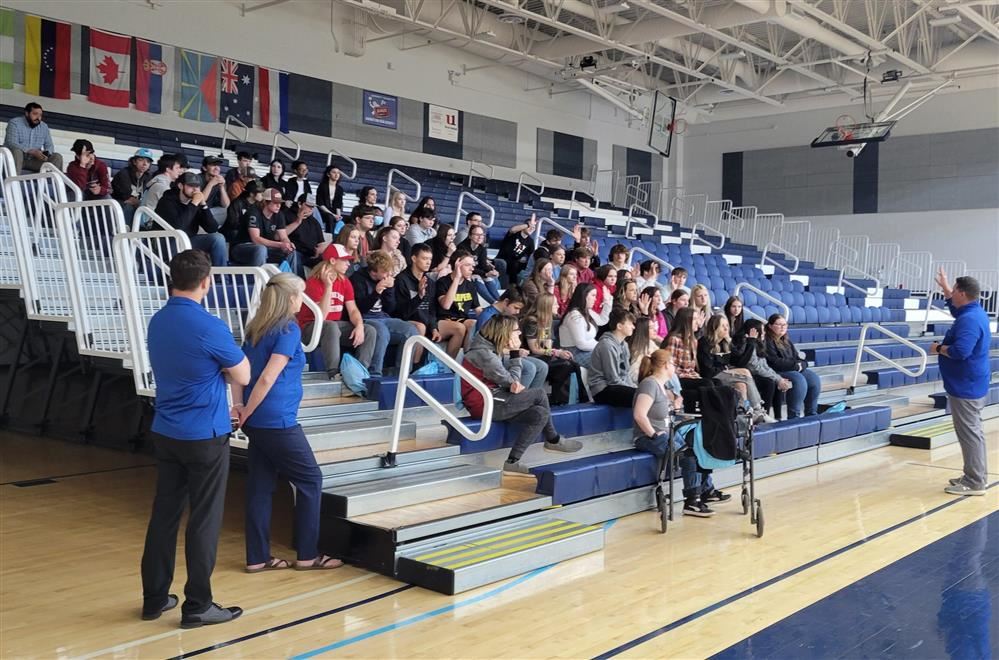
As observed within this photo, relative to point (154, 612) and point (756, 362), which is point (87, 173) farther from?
point (756, 362)

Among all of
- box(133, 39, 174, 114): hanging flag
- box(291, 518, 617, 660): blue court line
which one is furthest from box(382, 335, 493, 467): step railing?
box(133, 39, 174, 114): hanging flag

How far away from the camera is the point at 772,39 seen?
17.1 meters

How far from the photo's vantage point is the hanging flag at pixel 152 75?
46.6 feet

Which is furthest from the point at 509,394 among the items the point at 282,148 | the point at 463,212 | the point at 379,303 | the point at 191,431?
the point at 282,148

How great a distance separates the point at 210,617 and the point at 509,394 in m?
2.67

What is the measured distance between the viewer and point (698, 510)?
6.30 metres

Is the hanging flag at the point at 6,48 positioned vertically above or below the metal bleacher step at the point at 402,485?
above

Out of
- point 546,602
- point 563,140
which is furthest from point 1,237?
point 563,140

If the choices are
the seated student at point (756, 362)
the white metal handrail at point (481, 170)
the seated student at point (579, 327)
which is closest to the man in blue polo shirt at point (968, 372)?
the seated student at point (756, 362)

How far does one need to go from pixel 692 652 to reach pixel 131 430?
5.63m

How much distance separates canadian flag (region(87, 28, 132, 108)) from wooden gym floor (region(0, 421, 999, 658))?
8.67 m

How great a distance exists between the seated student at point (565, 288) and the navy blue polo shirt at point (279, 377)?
4.05 m

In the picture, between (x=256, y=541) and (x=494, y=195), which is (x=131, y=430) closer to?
(x=256, y=541)

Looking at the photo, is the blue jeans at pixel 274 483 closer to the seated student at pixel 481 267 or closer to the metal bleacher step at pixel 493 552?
the metal bleacher step at pixel 493 552
